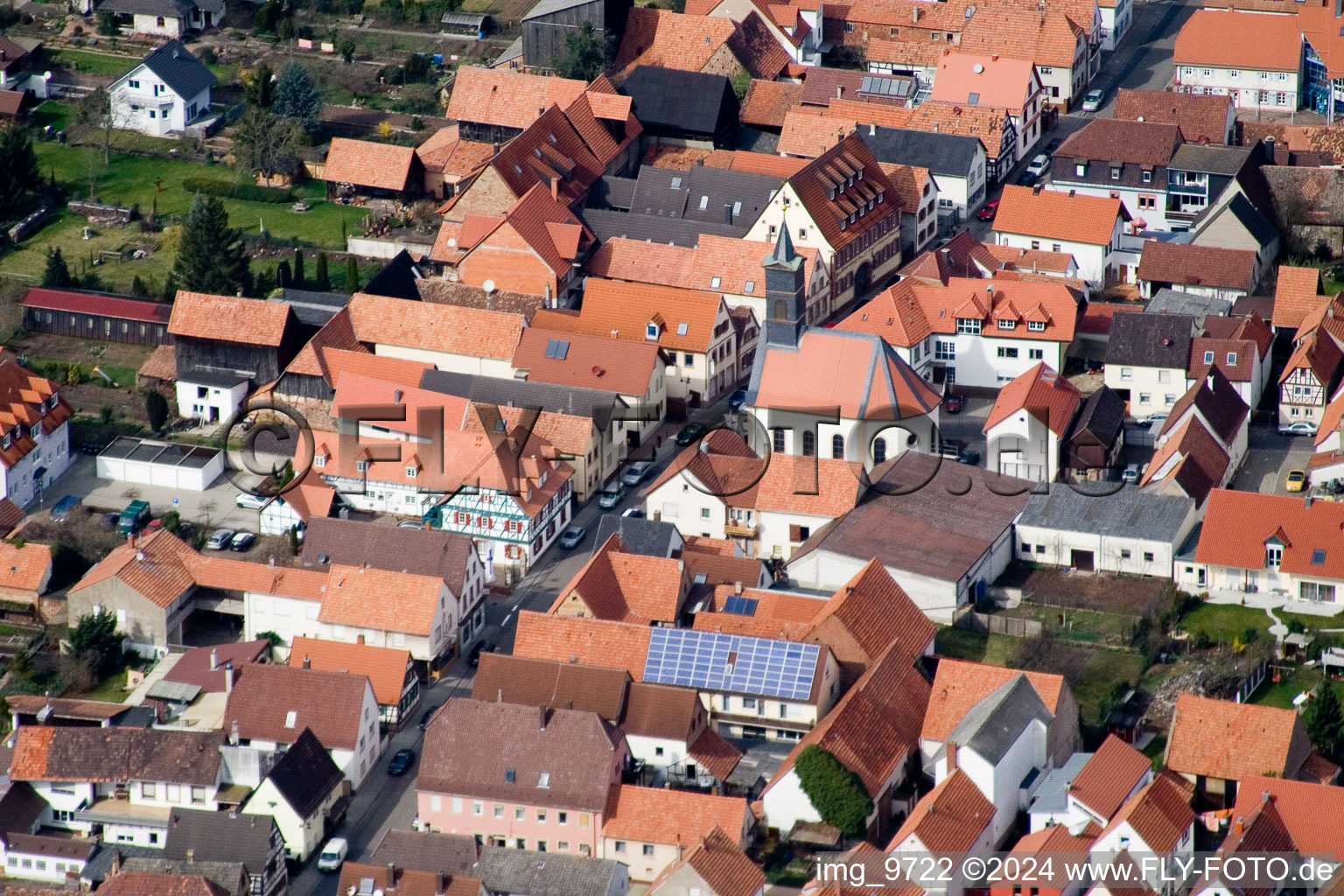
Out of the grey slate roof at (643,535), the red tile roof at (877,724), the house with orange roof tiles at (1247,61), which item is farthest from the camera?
the house with orange roof tiles at (1247,61)

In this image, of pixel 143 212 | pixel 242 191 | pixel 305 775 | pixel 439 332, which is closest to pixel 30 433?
pixel 439 332

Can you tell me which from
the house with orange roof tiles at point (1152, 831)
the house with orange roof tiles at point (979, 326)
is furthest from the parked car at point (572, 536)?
the house with orange roof tiles at point (1152, 831)

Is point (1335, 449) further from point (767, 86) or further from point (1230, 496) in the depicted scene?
point (767, 86)

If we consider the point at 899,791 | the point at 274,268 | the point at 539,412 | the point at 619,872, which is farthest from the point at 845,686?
the point at 274,268

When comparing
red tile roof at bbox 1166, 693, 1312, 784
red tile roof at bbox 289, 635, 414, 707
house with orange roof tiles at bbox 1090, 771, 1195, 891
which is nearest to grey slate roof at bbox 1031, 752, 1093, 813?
house with orange roof tiles at bbox 1090, 771, 1195, 891

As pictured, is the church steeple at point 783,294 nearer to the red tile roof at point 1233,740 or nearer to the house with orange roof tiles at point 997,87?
the red tile roof at point 1233,740

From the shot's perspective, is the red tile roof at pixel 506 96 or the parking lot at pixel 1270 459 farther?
the red tile roof at pixel 506 96

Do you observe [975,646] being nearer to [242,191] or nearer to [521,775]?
[521,775]

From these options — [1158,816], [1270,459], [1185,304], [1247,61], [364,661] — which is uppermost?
[1247,61]
